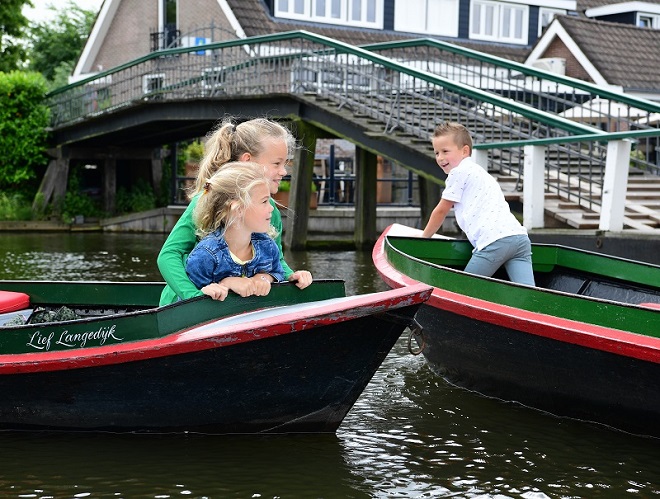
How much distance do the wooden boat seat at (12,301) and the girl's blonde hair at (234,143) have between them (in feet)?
5.18

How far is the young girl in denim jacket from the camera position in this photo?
18.0 feet

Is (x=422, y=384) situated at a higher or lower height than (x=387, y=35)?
lower

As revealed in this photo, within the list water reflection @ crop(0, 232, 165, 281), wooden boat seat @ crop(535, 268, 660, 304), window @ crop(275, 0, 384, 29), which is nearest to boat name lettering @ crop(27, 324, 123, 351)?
wooden boat seat @ crop(535, 268, 660, 304)

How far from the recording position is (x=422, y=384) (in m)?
7.68

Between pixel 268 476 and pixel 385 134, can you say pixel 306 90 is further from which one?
pixel 268 476

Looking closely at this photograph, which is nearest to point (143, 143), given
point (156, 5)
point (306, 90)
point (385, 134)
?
point (156, 5)

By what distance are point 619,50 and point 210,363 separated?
27150 millimetres

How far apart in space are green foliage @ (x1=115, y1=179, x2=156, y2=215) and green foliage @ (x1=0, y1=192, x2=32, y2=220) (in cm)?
208

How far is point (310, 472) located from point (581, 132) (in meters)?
6.75

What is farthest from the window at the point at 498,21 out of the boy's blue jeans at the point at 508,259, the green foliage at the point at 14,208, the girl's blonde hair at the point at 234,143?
the girl's blonde hair at the point at 234,143

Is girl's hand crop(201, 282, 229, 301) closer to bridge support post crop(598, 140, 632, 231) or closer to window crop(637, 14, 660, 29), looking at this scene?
bridge support post crop(598, 140, 632, 231)

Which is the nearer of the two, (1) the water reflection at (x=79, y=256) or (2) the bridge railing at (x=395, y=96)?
(2) the bridge railing at (x=395, y=96)

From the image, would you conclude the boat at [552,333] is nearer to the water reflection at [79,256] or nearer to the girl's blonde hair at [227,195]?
the girl's blonde hair at [227,195]

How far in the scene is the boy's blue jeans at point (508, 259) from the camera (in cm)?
735
